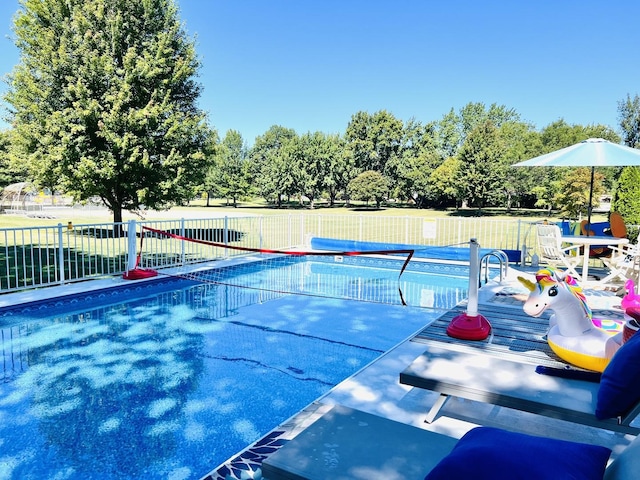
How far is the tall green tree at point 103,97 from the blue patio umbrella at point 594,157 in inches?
445

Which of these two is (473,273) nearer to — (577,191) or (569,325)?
(569,325)

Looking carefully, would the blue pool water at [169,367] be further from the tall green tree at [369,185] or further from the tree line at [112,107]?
the tall green tree at [369,185]

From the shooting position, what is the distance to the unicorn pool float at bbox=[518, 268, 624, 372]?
294cm

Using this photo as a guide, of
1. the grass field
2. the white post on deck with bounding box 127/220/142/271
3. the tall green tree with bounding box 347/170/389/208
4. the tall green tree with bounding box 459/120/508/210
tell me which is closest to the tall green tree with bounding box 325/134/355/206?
the tall green tree with bounding box 347/170/389/208

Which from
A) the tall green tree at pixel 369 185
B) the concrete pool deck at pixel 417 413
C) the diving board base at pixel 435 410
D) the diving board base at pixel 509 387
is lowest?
the concrete pool deck at pixel 417 413

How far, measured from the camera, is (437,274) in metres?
10.1

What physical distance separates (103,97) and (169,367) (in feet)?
38.8

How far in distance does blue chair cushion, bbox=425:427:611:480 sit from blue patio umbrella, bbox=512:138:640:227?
646cm

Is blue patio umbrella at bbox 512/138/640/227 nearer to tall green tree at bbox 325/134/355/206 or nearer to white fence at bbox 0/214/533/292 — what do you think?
white fence at bbox 0/214/533/292

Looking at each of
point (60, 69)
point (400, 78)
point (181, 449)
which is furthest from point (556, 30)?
point (181, 449)

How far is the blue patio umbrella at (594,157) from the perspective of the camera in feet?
22.2

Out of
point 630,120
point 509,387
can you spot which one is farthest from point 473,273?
point 630,120

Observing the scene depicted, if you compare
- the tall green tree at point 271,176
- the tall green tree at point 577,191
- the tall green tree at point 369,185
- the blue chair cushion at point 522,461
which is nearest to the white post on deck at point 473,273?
the blue chair cushion at point 522,461

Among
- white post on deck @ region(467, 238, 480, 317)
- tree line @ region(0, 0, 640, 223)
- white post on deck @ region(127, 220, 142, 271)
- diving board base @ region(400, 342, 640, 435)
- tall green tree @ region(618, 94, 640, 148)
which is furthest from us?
tall green tree @ region(618, 94, 640, 148)
